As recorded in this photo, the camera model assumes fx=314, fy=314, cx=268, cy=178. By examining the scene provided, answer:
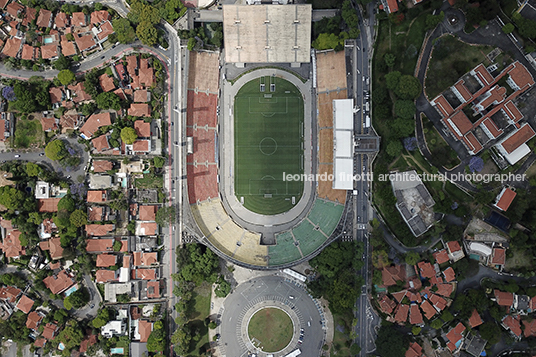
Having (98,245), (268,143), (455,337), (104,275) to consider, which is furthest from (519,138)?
(104,275)

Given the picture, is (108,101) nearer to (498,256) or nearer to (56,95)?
(56,95)

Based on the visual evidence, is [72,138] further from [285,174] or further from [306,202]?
[306,202]

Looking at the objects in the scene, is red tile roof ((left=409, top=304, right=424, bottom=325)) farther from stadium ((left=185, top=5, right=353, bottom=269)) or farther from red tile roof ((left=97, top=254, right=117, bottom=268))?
red tile roof ((left=97, top=254, right=117, bottom=268))

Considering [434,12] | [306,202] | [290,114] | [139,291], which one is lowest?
[139,291]

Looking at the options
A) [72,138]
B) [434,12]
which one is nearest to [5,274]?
[72,138]

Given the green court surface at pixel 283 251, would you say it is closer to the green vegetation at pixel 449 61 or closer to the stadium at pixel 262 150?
the stadium at pixel 262 150

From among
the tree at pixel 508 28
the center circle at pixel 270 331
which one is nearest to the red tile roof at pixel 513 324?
the center circle at pixel 270 331
